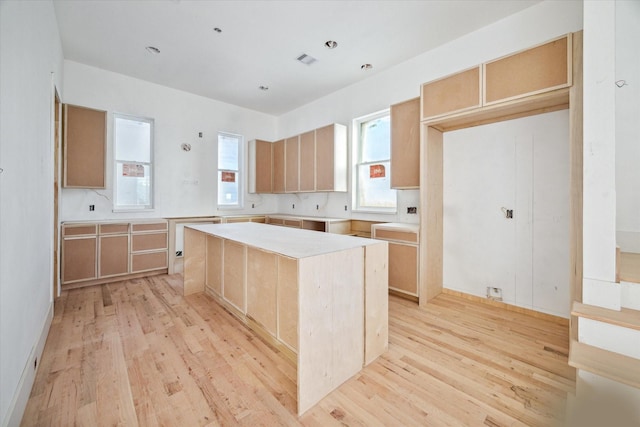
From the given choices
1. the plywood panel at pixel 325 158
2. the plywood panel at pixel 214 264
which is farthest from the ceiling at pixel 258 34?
the plywood panel at pixel 214 264

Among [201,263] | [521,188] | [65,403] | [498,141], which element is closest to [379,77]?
[498,141]

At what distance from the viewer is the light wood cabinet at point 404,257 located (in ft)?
10.5

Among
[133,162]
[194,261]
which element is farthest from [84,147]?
[194,261]

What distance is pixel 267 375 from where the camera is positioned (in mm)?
1883

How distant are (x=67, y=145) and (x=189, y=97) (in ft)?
6.96

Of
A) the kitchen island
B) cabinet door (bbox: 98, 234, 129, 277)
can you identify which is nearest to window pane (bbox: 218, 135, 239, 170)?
cabinet door (bbox: 98, 234, 129, 277)

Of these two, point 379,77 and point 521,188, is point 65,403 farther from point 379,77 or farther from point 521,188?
point 379,77

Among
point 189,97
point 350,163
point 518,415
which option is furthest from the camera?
point 189,97

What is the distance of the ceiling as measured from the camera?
2.84 meters

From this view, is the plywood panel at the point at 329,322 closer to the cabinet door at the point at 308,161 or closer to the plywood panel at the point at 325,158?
the plywood panel at the point at 325,158

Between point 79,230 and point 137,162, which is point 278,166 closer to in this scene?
point 137,162

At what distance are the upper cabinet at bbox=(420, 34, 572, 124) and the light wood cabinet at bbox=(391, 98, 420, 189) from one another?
0.27 meters

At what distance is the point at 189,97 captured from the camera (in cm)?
508

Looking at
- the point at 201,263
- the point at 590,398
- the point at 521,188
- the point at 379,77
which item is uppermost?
the point at 379,77
